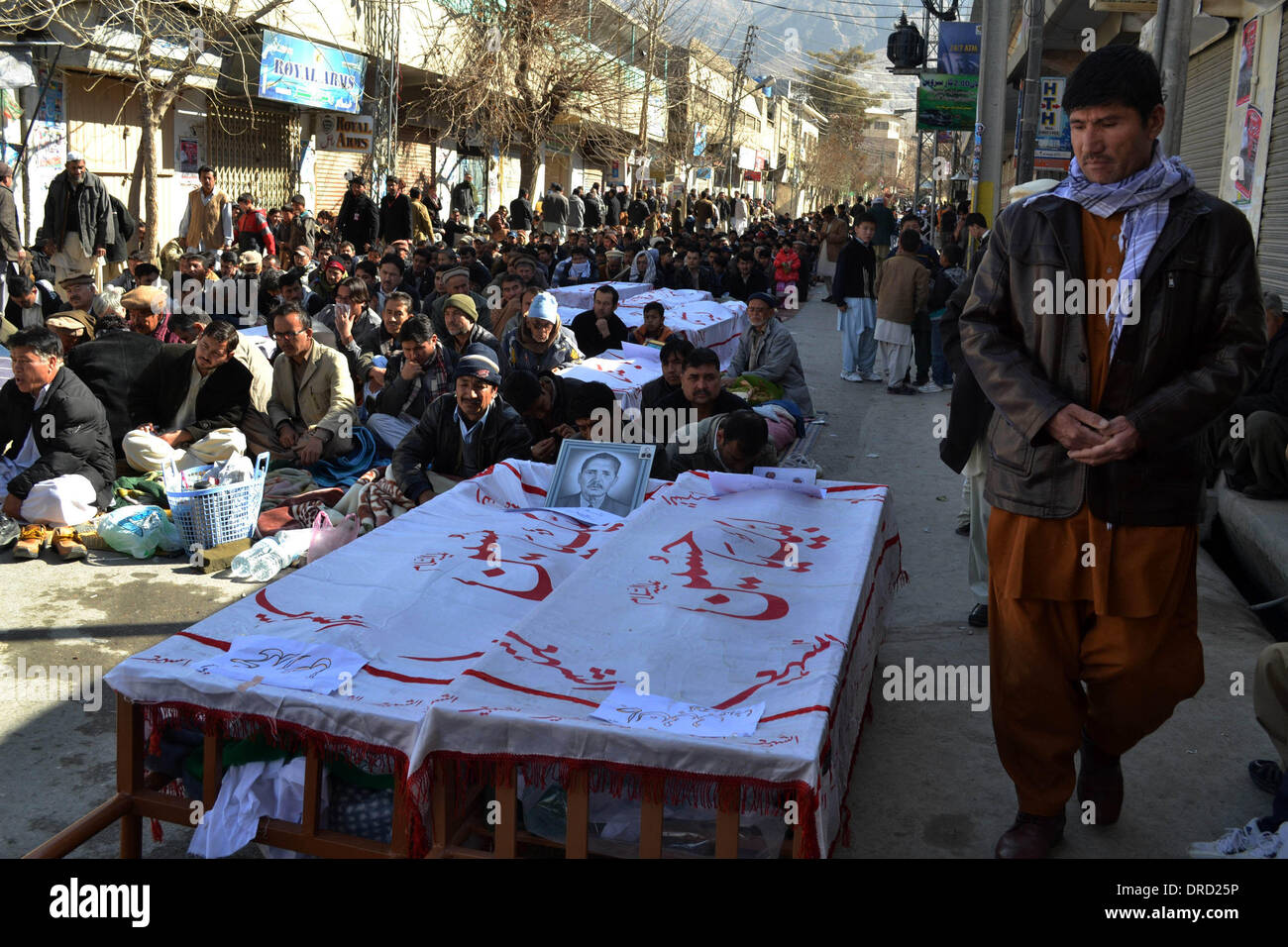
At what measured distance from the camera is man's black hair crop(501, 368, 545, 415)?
6941mm

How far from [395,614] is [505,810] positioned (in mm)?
1004

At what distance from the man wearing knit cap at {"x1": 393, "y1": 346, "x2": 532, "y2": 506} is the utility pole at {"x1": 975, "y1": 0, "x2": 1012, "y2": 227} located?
30.1 ft

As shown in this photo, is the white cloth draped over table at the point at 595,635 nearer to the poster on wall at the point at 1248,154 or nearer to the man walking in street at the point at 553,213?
the poster on wall at the point at 1248,154

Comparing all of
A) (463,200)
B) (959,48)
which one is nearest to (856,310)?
(463,200)

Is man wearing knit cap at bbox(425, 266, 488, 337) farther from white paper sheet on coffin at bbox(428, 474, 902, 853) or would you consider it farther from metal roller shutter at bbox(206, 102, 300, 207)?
metal roller shutter at bbox(206, 102, 300, 207)

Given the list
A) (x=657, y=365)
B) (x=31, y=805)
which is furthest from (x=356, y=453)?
(x=31, y=805)

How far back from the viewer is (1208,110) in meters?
13.0

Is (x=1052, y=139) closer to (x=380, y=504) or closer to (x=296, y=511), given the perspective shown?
(x=380, y=504)

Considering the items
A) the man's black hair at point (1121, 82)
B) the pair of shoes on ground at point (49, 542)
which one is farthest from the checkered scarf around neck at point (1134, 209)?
the pair of shoes on ground at point (49, 542)

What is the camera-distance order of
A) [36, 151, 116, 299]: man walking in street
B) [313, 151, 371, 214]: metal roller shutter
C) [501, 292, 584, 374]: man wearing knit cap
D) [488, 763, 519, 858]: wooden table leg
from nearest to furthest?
[488, 763, 519, 858]: wooden table leg, [501, 292, 584, 374]: man wearing knit cap, [36, 151, 116, 299]: man walking in street, [313, 151, 371, 214]: metal roller shutter

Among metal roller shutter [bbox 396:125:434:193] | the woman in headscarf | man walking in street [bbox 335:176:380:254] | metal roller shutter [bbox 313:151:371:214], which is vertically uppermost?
metal roller shutter [bbox 396:125:434:193]

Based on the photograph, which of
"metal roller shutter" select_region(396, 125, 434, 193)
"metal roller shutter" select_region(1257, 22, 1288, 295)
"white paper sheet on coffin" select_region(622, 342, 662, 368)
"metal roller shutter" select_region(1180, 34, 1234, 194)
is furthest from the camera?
"metal roller shutter" select_region(396, 125, 434, 193)

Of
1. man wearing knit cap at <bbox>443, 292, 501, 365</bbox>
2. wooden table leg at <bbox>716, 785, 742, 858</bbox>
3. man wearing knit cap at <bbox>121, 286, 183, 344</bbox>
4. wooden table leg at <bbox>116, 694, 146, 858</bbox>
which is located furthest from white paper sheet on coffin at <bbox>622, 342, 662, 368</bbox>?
wooden table leg at <bbox>716, 785, 742, 858</bbox>
